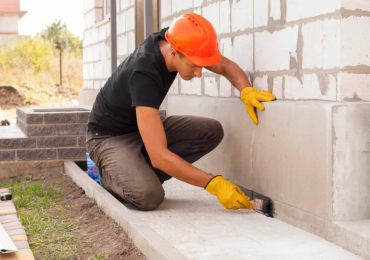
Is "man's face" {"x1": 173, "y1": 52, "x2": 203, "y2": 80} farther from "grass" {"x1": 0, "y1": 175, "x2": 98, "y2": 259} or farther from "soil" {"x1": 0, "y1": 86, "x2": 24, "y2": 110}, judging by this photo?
"soil" {"x1": 0, "y1": 86, "x2": 24, "y2": 110}

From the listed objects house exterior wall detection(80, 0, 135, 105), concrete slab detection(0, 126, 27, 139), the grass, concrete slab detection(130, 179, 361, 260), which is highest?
house exterior wall detection(80, 0, 135, 105)

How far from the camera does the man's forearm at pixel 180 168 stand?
363 cm

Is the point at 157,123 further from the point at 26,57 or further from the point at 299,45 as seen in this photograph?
the point at 26,57

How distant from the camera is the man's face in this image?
3.64 meters

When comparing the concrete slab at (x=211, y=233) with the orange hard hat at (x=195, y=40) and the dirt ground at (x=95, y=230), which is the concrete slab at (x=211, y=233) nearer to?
the dirt ground at (x=95, y=230)

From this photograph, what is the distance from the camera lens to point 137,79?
12.1ft

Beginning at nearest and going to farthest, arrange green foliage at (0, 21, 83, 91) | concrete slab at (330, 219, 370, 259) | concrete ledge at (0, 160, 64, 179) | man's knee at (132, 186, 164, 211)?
concrete slab at (330, 219, 370, 259) < man's knee at (132, 186, 164, 211) < concrete ledge at (0, 160, 64, 179) < green foliage at (0, 21, 83, 91)

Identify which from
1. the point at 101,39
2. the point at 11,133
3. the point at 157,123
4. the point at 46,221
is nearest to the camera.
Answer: the point at 157,123

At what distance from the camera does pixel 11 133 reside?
6.43m

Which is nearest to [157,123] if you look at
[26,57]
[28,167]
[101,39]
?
[28,167]

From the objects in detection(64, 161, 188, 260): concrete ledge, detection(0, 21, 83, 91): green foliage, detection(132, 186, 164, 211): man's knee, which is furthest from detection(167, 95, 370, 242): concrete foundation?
detection(0, 21, 83, 91): green foliage

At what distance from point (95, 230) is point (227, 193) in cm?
94

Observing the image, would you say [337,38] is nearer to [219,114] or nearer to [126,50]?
[219,114]

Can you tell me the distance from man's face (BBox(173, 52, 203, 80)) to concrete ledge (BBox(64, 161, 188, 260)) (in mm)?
1018
